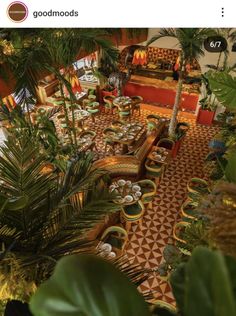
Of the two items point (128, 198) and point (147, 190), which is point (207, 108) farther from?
point (128, 198)

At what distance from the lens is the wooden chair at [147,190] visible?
22.0 feet

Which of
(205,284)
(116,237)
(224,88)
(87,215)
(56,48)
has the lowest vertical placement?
(116,237)

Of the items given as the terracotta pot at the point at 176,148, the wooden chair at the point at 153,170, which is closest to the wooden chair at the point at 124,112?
the terracotta pot at the point at 176,148

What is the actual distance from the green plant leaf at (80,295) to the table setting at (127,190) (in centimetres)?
561

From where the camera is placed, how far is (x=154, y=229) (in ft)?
22.2

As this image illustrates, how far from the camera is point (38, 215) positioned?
1.87m

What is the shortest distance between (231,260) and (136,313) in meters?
0.27

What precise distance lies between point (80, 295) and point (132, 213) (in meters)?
5.75

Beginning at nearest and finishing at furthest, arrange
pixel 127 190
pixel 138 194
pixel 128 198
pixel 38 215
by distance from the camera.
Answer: pixel 38 215, pixel 128 198, pixel 138 194, pixel 127 190

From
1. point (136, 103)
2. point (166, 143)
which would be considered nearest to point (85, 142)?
point (166, 143)

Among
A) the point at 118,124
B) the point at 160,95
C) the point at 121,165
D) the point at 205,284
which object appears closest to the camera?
the point at 205,284

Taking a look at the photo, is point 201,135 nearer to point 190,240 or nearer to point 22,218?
point 190,240

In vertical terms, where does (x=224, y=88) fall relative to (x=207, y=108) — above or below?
above
